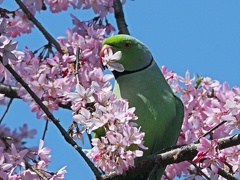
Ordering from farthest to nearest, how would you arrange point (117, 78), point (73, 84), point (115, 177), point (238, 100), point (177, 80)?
point (177, 80)
point (117, 78)
point (73, 84)
point (238, 100)
point (115, 177)

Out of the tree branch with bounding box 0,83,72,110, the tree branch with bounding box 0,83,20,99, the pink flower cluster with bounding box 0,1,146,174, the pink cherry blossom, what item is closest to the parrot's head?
the pink flower cluster with bounding box 0,1,146,174

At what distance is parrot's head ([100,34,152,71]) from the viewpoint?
12.9 feet

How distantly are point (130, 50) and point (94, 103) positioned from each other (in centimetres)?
93

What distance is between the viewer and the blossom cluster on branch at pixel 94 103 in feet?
9.80

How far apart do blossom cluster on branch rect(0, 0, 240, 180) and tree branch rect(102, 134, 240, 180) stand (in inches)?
1.6

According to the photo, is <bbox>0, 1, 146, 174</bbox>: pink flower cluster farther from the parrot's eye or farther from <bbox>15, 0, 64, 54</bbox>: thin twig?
the parrot's eye

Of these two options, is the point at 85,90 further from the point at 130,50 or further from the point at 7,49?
the point at 130,50

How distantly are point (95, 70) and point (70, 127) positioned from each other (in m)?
0.50

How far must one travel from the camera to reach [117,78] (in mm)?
4027

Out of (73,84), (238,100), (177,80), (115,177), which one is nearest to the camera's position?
(115,177)

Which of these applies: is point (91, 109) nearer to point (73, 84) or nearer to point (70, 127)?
point (70, 127)

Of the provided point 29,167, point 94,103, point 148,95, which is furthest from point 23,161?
point 148,95

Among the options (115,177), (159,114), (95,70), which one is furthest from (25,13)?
(115,177)

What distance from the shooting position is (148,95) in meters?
3.86
